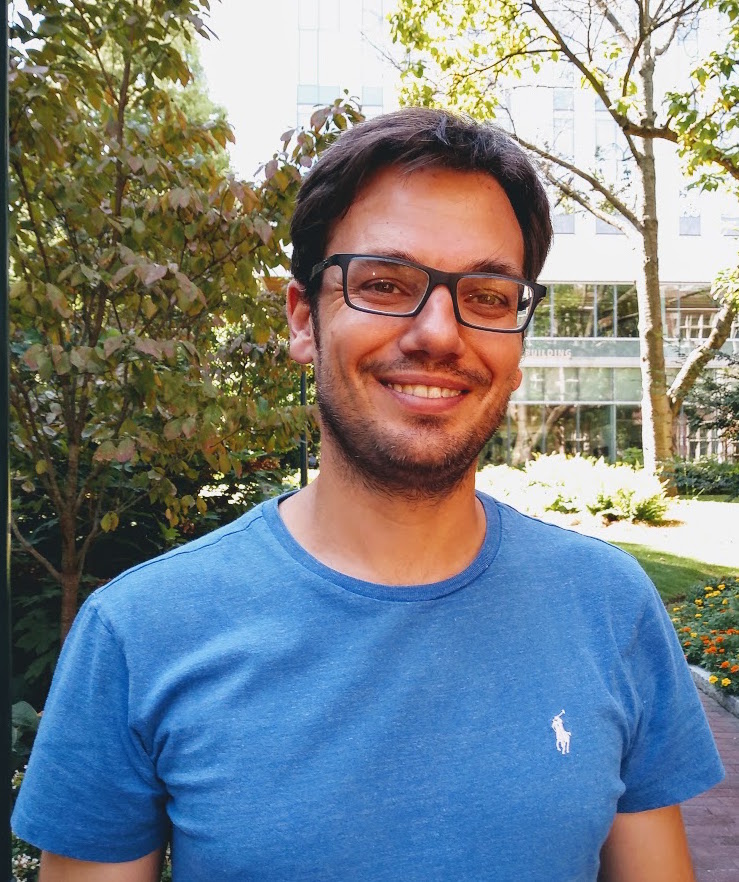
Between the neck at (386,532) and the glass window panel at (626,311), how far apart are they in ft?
95.4

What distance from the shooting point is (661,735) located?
4.66 feet

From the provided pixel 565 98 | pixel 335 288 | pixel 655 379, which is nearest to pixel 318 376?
pixel 335 288

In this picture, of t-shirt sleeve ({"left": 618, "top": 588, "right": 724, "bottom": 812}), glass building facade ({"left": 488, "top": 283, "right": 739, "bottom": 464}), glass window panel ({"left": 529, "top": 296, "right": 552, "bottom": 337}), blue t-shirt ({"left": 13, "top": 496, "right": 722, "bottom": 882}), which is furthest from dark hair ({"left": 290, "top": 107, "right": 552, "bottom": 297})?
glass window panel ({"left": 529, "top": 296, "right": 552, "bottom": 337})

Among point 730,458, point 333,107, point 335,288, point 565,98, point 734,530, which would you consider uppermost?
point 565,98

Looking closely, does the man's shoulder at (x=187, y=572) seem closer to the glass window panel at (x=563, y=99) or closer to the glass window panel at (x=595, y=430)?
the glass window panel at (x=595, y=430)

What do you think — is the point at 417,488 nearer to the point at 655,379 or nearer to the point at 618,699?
the point at 618,699

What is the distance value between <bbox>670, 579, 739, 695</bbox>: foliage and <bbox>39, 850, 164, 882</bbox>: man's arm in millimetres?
5742

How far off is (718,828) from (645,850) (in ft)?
11.1

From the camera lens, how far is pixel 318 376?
1.49 meters

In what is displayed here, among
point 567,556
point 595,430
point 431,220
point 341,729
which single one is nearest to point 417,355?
point 431,220

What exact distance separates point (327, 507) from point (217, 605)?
26cm

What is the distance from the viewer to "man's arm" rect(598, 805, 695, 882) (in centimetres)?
142

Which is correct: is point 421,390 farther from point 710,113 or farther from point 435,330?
point 710,113

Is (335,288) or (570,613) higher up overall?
(335,288)
